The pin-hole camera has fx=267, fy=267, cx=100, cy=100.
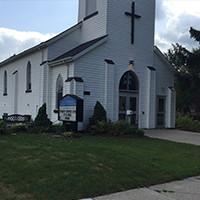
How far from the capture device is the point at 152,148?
34.3ft

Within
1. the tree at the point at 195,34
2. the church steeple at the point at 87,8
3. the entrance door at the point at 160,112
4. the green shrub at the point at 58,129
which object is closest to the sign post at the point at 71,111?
the green shrub at the point at 58,129

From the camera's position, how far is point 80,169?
6730mm

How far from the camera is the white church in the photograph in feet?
52.2

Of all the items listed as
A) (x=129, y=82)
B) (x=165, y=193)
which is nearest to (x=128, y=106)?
(x=129, y=82)

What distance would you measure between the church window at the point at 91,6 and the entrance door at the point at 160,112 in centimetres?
789

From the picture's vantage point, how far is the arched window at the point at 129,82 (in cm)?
1749

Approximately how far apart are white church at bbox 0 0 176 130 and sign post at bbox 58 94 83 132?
1.35 meters

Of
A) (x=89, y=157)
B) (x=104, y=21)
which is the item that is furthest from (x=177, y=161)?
(x=104, y=21)

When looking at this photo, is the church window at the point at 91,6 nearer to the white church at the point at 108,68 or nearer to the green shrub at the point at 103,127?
the white church at the point at 108,68

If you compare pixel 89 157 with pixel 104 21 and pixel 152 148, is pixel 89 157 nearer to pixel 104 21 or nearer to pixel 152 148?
pixel 152 148

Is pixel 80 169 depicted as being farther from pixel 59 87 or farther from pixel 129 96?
Result: pixel 129 96

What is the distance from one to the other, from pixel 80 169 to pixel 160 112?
1339cm

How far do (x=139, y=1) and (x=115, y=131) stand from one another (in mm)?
9671

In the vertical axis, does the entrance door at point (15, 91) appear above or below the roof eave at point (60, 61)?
below
